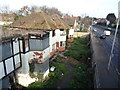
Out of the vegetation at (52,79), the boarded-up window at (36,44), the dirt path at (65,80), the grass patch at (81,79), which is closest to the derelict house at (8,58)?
the boarded-up window at (36,44)

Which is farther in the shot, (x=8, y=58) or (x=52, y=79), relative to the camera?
(x=52, y=79)

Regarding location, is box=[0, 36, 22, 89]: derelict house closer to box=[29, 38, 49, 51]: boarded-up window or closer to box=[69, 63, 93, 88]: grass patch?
box=[29, 38, 49, 51]: boarded-up window

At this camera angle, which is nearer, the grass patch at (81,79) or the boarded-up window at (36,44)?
the boarded-up window at (36,44)

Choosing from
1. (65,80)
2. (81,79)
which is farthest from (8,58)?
(81,79)

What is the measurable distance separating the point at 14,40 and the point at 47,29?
31.6 ft

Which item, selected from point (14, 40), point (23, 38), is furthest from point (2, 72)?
point (23, 38)

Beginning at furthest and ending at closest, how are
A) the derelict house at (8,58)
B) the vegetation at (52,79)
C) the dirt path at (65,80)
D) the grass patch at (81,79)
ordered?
the dirt path at (65,80), the grass patch at (81,79), the vegetation at (52,79), the derelict house at (8,58)

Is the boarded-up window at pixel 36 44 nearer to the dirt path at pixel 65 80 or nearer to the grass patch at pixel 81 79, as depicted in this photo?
the dirt path at pixel 65 80

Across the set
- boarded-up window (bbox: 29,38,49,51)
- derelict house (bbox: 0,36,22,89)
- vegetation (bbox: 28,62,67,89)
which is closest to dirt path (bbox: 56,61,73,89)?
vegetation (bbox: 28,62,67,89)

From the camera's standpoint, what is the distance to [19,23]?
2592 cm

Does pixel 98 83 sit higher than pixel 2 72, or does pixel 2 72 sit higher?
pixel 2 72

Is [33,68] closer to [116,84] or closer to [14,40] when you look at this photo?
[14,40]

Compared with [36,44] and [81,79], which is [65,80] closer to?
[81,79]

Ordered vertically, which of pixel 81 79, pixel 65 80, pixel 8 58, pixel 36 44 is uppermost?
pixel 36 44
